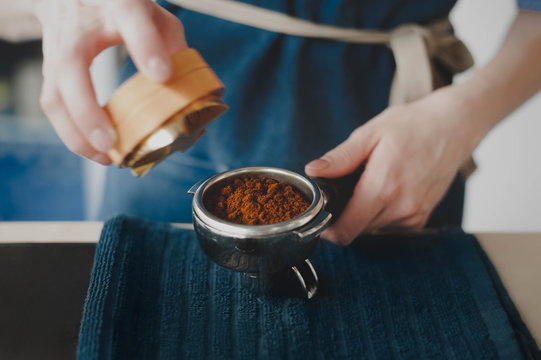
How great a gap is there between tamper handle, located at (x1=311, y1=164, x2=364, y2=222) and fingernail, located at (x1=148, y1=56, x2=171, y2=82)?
0.75 feet

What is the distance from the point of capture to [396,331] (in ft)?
1.46

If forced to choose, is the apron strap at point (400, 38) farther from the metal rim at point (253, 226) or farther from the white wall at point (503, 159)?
the white wall at point (503, 159)

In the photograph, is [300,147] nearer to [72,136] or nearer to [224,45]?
[224,45]

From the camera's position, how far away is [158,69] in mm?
337

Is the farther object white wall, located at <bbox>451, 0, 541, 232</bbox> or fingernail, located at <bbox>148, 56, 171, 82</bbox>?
white wall, located at <bbox>451, 0, 541, 232</bbox>

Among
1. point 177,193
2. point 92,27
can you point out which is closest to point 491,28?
point 177,193

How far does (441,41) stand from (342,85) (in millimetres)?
196

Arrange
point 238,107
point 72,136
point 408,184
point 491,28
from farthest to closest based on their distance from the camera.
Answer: point 491,28
point 238,107
point 408,184
point 72,136

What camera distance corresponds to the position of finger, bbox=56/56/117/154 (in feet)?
1.13

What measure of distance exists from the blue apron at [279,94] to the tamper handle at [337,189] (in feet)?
0.52

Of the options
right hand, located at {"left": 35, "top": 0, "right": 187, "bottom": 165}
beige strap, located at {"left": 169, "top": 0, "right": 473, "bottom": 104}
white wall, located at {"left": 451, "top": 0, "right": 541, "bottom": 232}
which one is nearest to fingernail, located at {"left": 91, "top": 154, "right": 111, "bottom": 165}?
right hand, located at {"left": 35, "top": 0, "right": 187, "bottom": 165}

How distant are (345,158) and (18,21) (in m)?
0.47

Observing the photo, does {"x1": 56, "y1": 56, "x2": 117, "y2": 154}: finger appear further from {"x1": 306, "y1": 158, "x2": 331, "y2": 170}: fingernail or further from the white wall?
the white wall

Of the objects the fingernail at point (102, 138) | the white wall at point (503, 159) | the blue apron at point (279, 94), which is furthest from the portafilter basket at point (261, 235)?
the white wall at point (503, 159)
